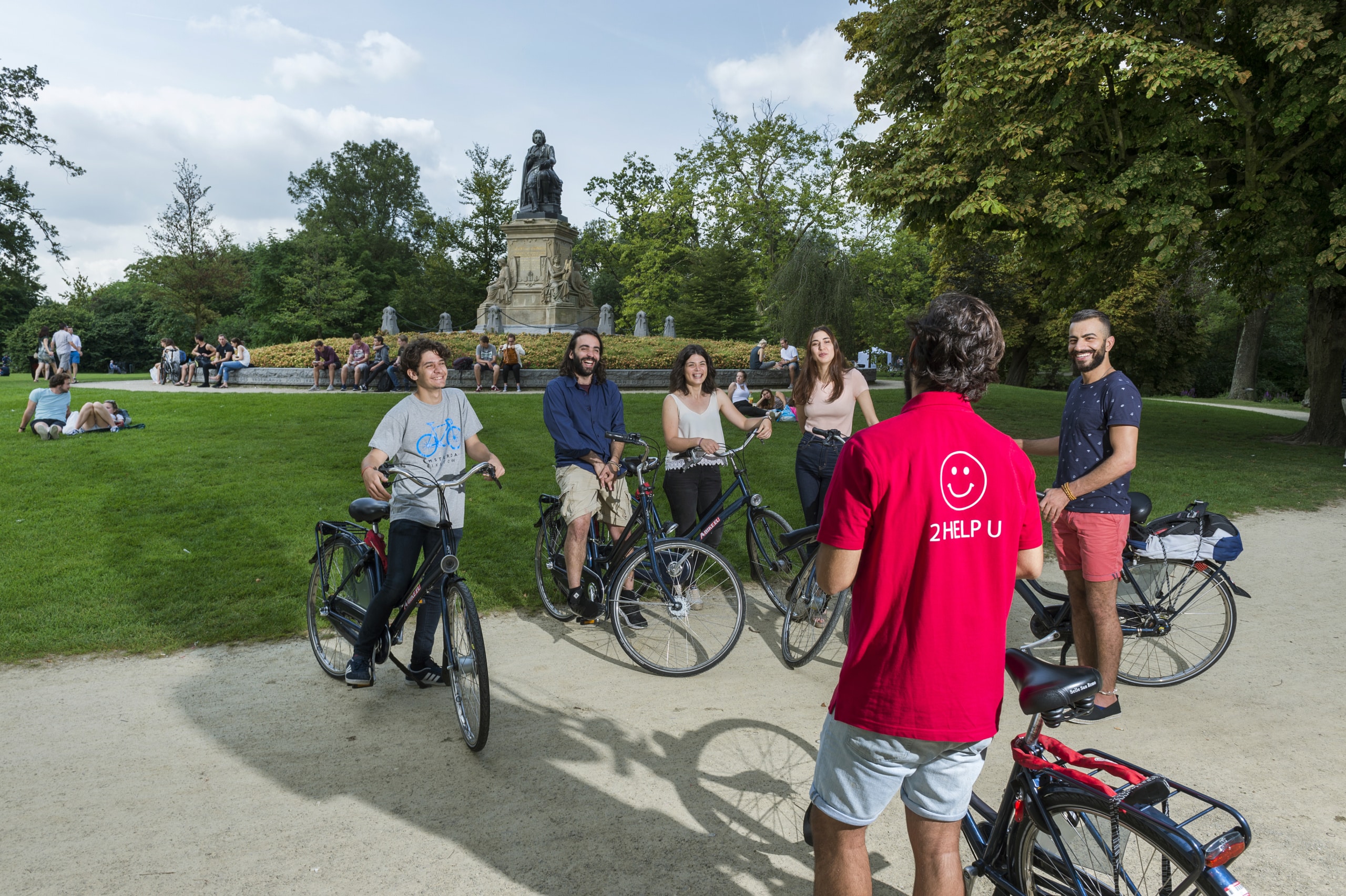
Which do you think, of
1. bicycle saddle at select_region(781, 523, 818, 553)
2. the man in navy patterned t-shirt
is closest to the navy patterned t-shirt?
the man in navy patterned t-shirt

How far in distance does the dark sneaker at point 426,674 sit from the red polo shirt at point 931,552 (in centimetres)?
320

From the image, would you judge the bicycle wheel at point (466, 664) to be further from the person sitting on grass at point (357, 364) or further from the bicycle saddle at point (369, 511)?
the person sitting on grass at point (357, 364)

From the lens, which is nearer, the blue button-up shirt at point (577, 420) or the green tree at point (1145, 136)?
the blue button-up shirt at point (577, 420)

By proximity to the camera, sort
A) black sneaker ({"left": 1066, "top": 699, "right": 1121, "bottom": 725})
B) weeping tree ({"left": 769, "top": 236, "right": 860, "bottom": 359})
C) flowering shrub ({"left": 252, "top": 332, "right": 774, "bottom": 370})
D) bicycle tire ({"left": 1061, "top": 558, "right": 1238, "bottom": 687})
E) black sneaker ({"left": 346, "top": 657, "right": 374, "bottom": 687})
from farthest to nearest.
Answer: weeping tree ({"left": 769, "top": 236, "right": 860, "bottom": 359})
flowering shrub ({"left": 252, "top": 332, "right": 774, "bottom": 370})
bicycle tire ({"left": 1061, "top": 558, "right": 1238, "bottom": 687})
black sneaker ({"left": 346, "top": 657, "right": 374, "bottom": 687})
black sneaker ({"left": 1066, "top": 699, "right": 1121, "bottom": 725})

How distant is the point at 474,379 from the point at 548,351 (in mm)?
2912

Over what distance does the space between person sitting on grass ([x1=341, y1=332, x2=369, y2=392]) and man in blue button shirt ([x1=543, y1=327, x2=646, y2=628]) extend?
671 inches

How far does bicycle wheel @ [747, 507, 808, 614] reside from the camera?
19.2 feet

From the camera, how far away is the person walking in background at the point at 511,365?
2148 centimetres

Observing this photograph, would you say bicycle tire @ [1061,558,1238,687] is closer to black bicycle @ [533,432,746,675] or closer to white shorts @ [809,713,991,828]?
black bicycle @ [533,432,746,675]

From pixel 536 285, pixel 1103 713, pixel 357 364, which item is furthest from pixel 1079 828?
pixel 536 285

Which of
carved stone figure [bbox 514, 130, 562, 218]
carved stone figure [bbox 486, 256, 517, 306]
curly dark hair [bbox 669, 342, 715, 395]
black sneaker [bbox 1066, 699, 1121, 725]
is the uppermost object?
carved stone figure [bbox 514, 130, 562, 218]

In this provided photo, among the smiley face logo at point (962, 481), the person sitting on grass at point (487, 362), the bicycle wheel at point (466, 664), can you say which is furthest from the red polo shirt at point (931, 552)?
the person sitting on grass at point (487, 362)

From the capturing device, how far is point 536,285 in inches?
1125

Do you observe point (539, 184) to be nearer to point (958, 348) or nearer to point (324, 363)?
point (324, 363)
